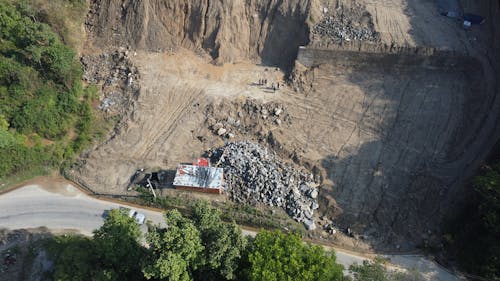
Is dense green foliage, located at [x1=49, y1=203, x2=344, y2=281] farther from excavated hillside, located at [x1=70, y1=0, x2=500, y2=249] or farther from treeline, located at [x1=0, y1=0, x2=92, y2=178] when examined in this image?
treeline, located at [x1=0, y1=0, x2=92, y2=178]

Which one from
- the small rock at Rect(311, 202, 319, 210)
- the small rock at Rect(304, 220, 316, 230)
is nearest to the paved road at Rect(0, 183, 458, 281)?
the small rock at Rect(304, 220, 316, 230)

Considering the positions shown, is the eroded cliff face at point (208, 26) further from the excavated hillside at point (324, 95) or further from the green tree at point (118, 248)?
the green tree at point (118, 248)

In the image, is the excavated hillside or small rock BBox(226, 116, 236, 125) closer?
the excavated hillside

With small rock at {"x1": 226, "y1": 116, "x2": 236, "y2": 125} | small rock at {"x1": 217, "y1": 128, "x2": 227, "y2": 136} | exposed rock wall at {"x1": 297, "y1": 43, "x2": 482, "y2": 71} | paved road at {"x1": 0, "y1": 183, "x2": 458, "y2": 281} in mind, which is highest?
exposed rock wall at {"x1": 297, "y1": 43, "x2": 482, "y2": 71}

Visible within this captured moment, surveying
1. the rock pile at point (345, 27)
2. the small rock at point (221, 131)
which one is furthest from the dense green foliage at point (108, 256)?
the rock pile at point (345, 27)

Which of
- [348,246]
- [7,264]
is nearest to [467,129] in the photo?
Answer: [348,246]

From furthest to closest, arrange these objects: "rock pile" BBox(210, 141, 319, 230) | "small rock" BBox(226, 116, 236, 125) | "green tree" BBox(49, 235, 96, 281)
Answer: "small rock" BBox(226, 116, 236, 125)
"rock pile" BBox(210, 141, 319, 230)
"green tree" BBox(49, 235, 96, 281)

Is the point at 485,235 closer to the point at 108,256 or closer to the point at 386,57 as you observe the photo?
the point at 386,57

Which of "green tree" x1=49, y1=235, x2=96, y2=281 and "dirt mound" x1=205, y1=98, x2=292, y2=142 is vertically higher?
"dirt mound" x1=205, y1=98, x2=292, y2=142
